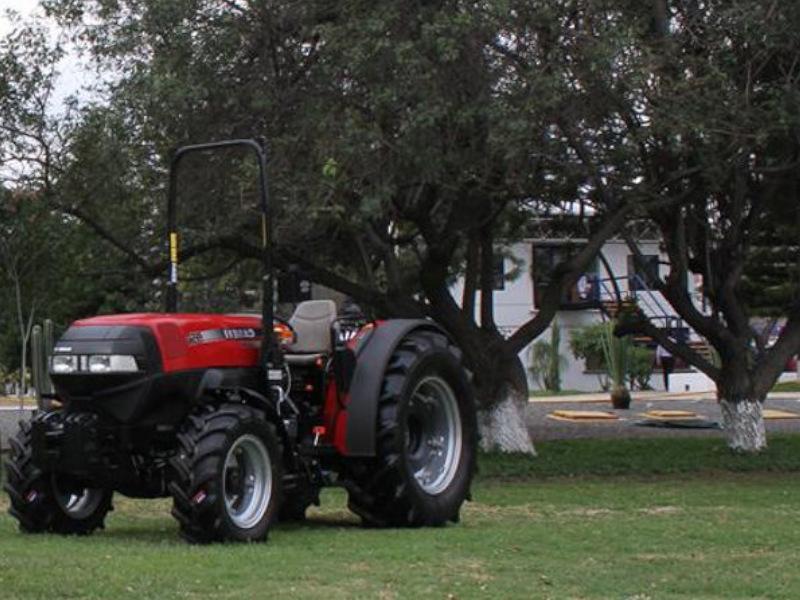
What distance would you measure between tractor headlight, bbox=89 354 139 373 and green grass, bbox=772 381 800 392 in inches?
1466

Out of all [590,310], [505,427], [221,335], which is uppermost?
[590,310]

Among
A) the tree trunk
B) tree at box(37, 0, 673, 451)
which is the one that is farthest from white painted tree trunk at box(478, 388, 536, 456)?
tree at box(37, 0, 673, 451)

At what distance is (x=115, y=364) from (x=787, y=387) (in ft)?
129

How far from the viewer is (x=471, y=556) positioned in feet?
30.0

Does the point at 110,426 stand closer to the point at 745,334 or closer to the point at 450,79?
the point at 450,79

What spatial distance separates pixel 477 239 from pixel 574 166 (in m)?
4.42

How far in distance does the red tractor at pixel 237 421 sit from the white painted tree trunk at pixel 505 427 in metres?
7.85

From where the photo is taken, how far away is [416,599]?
7309 mm

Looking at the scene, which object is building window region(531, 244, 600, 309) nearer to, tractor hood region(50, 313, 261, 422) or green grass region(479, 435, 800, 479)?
green grass region(479, 435, 800, 479)

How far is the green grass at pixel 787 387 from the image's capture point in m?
44.5

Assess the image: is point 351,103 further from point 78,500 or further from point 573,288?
point 573,288

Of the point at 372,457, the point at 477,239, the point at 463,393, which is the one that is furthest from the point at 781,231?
the point at 372,457

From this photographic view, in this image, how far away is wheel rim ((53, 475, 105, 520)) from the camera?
10.2 meters

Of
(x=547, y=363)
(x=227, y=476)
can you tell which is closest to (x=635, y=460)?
(x=227, y=476)
